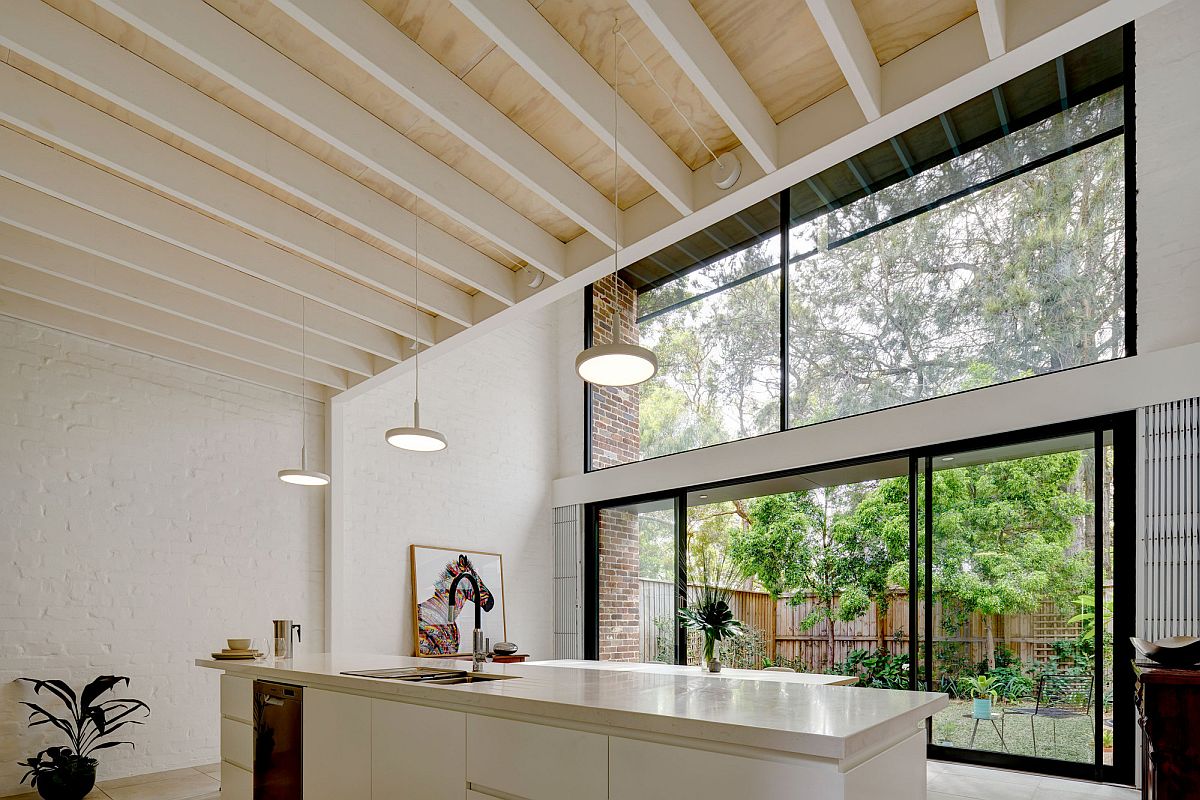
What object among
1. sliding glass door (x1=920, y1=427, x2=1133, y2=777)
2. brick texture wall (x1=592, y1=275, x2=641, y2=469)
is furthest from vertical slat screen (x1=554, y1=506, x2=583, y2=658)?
sliding glass door (x1=920, y1=427, x2=1133, y2=777)

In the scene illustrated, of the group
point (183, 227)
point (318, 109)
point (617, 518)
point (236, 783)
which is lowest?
point (236, 783)

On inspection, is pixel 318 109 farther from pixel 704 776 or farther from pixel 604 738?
pixel 704 776

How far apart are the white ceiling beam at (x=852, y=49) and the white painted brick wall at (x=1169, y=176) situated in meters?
2.85

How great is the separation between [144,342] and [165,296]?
92 centimetres

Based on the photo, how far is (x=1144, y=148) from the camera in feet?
15.9

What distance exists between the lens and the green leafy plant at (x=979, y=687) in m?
5.05

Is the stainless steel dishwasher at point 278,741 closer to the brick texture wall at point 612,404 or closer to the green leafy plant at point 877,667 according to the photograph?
the brick texture wall at point 612,404

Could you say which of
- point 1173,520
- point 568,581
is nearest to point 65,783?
point 568,581

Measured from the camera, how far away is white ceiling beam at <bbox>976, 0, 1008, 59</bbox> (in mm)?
2420

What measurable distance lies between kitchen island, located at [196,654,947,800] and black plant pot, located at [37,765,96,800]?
2120 millimetres

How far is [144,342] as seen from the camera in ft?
18.1

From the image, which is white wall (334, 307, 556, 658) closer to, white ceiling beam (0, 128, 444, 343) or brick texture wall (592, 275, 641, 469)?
brick texture wall (592, 275, 641, 469)

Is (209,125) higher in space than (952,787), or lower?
higher

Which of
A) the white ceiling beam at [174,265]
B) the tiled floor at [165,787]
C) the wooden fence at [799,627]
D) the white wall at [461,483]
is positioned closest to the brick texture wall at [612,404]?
the white wall at [461,483]
